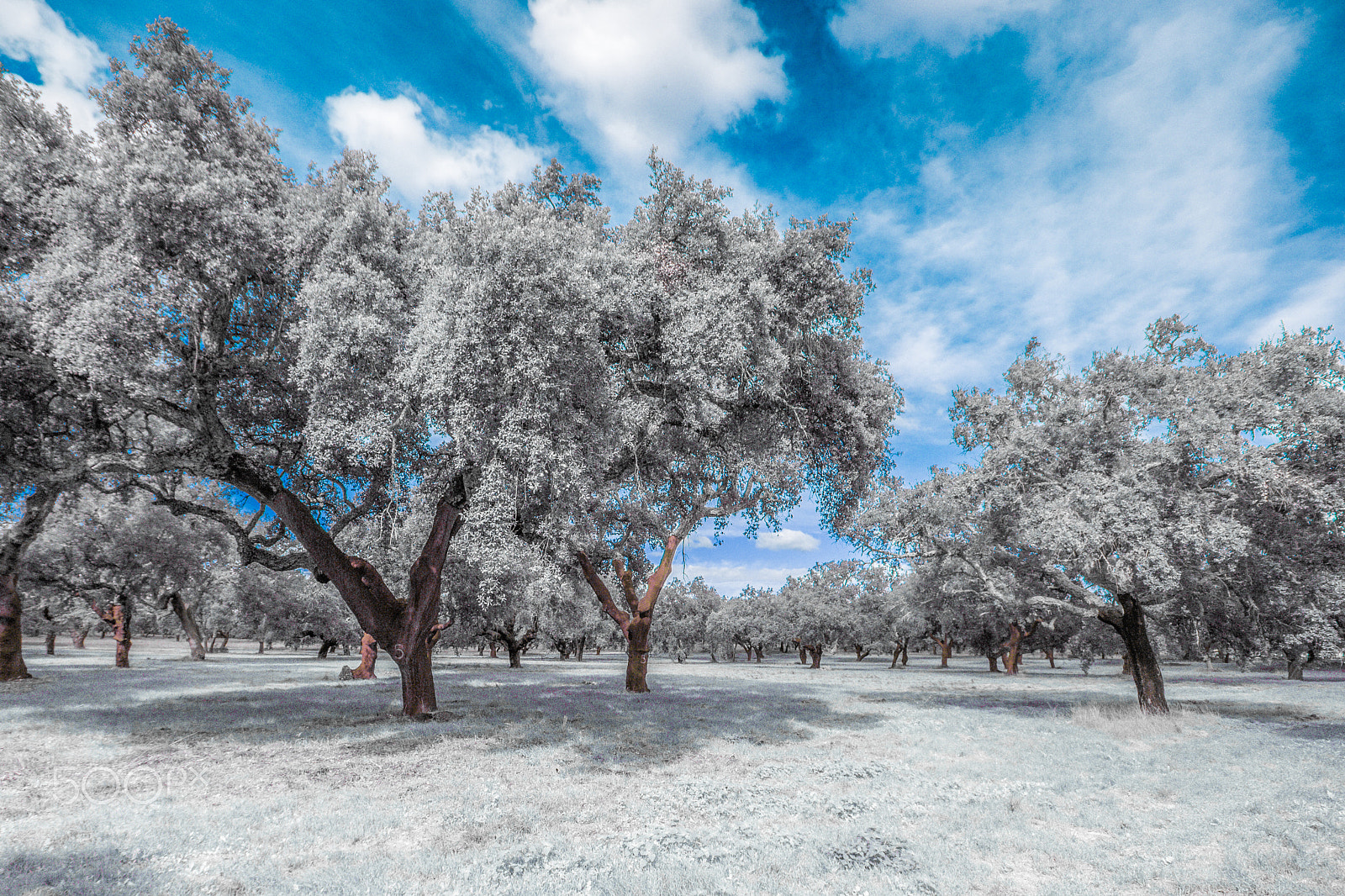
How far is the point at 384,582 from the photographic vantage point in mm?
16297

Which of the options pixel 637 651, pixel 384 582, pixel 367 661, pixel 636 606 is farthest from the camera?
pixel 367 661

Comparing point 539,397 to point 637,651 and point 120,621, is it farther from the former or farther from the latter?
point 120,621

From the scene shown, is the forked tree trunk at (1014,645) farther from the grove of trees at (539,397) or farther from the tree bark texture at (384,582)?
the tree bark texture at (384,582)

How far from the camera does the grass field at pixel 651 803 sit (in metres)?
6.26

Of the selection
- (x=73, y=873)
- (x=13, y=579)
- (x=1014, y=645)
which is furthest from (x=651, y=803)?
(x=1014, y=645)

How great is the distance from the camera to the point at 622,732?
15.6 metres

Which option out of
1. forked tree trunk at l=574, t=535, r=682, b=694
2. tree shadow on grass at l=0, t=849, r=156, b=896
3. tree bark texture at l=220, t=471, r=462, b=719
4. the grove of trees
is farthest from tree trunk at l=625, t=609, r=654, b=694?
tree shadow on grass at l=0, t=849, r=156, b=896

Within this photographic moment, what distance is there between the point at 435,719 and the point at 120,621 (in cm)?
3888

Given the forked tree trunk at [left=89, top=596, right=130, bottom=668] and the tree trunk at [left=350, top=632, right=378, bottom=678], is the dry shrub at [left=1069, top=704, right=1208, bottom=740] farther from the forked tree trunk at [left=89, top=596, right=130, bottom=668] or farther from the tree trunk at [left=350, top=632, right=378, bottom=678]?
the forked tree trunk at [left=89, top=596, right=130, bottom=668]

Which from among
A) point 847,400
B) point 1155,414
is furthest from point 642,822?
point 1155,414

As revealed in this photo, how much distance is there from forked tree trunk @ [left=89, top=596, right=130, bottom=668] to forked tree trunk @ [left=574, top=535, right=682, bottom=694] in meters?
36.1

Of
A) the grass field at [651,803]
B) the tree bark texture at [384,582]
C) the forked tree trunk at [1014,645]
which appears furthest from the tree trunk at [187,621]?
the forked tree trunk at [1014,645]

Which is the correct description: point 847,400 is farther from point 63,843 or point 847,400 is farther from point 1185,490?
point 63,843

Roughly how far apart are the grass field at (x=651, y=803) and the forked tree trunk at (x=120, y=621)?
79.5 feet
